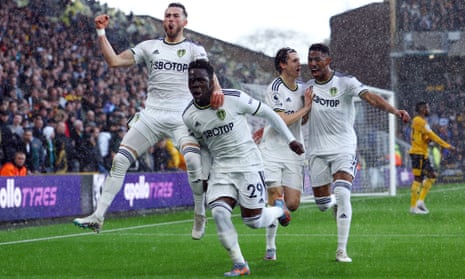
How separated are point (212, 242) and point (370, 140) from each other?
16.6m

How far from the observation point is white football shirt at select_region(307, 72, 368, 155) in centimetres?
1049

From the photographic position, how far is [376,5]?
48.1m

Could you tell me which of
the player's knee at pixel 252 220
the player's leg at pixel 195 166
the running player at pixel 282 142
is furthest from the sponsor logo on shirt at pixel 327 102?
the player's knee at pixel 252 220

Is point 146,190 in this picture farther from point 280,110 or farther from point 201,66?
point 201,66

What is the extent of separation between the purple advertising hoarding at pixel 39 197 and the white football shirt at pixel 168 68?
6448mm

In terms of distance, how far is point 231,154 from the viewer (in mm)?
8781

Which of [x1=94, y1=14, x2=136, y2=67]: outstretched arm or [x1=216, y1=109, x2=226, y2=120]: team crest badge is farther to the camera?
[x1=94, y1=14, x2=136, y2=67]: outstretched arm

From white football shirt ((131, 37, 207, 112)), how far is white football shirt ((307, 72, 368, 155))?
147 cm

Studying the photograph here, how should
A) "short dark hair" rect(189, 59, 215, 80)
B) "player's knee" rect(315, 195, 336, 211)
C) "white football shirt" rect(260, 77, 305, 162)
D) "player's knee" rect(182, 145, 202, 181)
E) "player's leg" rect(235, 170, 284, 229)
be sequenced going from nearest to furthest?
"short dark hair" rect(189, 59, 215, 80) < "player's leg" rect(235, 170, 284, 229) < "player's knee" rect(182, 145, 202, 181) < "white football shirt" rect(260, 77, 305, 162) < "player's knee" rect(315, 195, 336, 211)

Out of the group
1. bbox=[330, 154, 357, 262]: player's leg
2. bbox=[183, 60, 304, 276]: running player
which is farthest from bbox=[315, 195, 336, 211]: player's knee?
bbox=[183, 60, 304, 276]: running player

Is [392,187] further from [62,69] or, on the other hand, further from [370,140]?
Result: [62,69]

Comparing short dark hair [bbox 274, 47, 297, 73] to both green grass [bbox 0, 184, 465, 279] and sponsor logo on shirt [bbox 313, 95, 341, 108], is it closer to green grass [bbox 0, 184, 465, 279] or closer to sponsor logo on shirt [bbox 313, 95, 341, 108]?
sponsor logo on shirt [bbox 313, 95, 341, 108]

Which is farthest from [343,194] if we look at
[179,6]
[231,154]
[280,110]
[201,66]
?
[179,6]

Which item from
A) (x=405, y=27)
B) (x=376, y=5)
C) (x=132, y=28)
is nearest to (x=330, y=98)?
(x=132, y=28)
